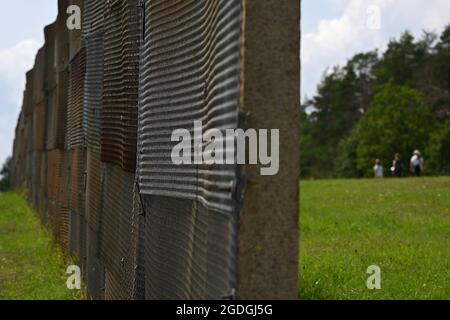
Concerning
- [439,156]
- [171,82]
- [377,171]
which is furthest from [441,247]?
[439,156]

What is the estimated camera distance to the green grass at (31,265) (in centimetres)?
1127

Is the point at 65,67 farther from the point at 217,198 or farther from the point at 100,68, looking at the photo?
the point at 217,198

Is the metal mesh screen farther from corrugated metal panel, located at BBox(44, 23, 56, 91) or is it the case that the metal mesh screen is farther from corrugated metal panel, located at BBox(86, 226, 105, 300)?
corrugated metal panel, located at BBox(44, 23, 56, 91)

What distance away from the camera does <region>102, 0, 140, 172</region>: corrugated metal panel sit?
7652mm

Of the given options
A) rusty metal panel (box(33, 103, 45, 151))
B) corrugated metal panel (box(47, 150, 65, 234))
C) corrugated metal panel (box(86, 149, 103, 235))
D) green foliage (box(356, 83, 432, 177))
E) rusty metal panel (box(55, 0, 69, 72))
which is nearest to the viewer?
corrugated metal panel (box(86, 149, 103, 235))

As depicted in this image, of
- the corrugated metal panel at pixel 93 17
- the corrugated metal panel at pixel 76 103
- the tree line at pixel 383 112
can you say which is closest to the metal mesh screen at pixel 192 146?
the corrugated metal panel at pixel 93 17

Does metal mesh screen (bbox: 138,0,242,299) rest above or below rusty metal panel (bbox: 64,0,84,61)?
below

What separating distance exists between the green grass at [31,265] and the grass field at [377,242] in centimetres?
278

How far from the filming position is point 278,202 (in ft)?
14.9

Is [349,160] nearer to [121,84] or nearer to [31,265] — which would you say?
[31,265]

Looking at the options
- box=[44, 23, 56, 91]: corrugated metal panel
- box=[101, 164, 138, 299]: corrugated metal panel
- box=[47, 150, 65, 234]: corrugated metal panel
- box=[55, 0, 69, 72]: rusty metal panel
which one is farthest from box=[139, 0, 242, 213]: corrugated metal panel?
box=[44, 23, 56, 91]: corrugated metal panel

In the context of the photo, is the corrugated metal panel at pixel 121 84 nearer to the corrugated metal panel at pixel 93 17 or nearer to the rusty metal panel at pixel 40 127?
the corrugated metal panel at pixel 93 17

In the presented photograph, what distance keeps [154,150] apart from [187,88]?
0.95m

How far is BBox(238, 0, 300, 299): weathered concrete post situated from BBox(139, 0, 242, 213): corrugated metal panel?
0.31ft
